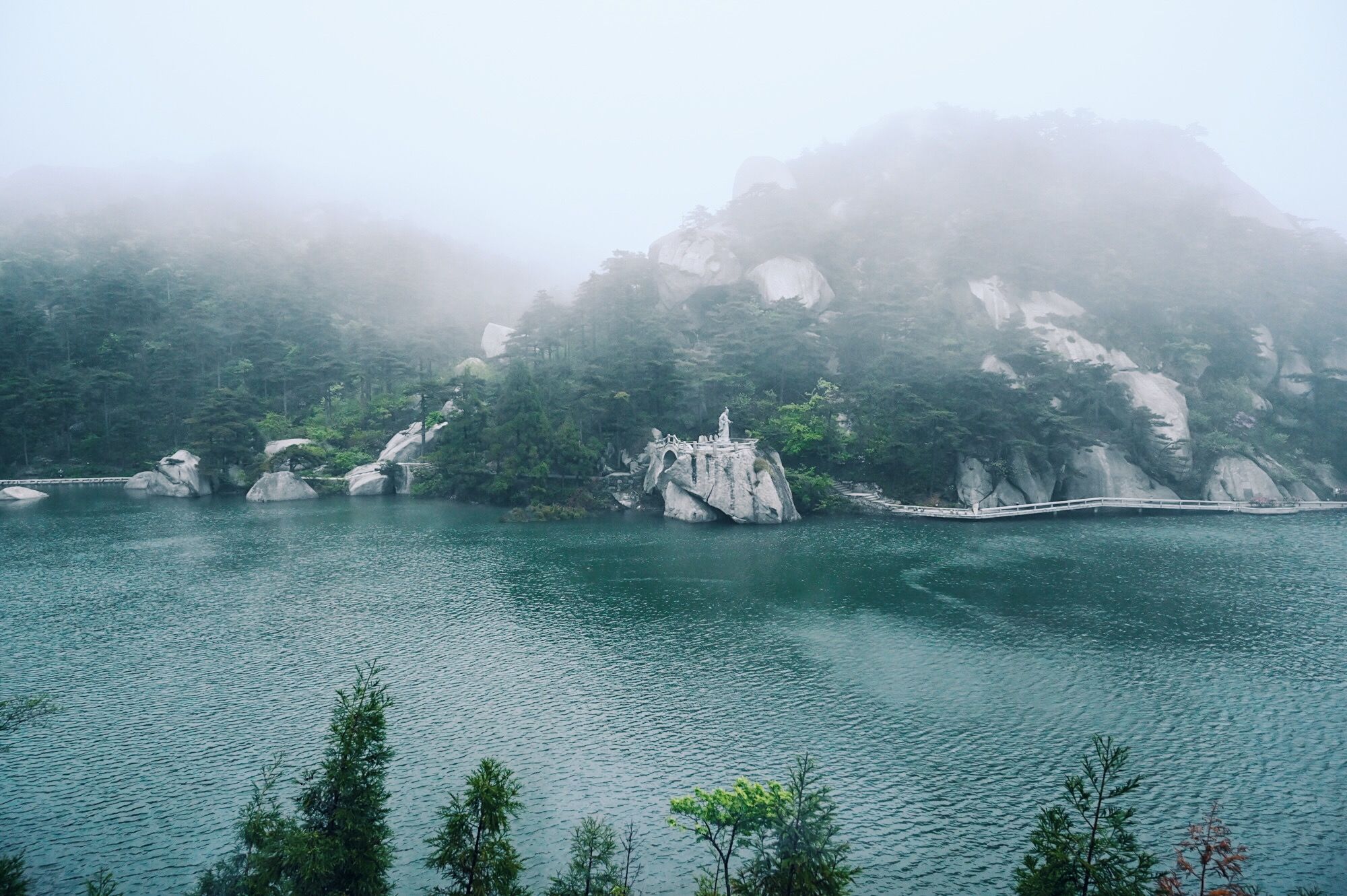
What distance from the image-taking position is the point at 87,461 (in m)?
66.2

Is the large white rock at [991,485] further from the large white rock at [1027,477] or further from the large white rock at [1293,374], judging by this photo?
the large white rock at [1293,374]

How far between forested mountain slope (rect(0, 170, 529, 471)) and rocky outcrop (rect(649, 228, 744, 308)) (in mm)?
28001

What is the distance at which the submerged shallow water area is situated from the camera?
50.6 ft

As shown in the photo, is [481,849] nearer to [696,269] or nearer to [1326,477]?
[1326,477]

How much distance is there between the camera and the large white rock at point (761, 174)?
9550 centimetres

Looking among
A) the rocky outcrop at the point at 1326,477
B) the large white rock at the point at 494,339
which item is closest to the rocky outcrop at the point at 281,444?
the large white rock at the point at 494,339

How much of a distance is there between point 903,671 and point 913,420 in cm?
3259

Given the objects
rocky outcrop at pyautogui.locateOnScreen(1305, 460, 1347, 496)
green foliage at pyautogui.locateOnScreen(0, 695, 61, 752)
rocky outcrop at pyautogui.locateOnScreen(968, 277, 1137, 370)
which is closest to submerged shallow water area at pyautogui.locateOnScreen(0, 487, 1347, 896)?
green foliage at pyautogui.locateOnScreen(0, 695, 61, 752)

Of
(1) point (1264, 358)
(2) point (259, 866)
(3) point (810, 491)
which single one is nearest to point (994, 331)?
(1) point (1264, 358)

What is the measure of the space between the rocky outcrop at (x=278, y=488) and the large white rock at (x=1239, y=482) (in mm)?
73559

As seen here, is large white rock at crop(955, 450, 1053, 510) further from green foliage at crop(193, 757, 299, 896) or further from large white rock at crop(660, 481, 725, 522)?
green foliage at crop(193, 757, 299, 896)

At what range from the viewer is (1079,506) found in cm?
5328

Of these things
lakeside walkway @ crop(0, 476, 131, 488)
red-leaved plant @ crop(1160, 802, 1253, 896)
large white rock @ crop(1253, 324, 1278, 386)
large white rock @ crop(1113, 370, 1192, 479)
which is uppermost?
large white rock @ crop(1253, 324, 1278, 386)

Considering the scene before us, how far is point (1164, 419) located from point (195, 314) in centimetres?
9522
